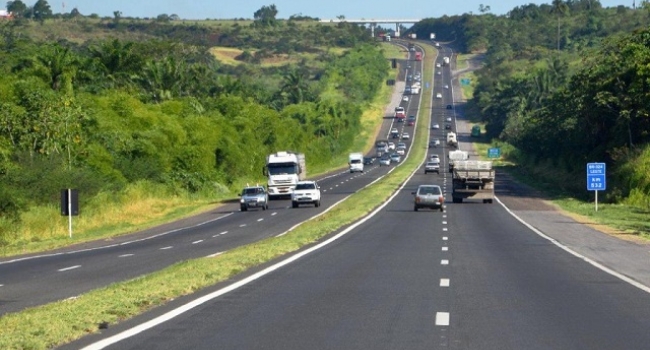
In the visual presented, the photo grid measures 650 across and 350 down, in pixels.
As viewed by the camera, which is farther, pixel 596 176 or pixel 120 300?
pixel 596 176

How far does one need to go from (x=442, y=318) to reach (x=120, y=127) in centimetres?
6155

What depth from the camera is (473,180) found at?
66.4m

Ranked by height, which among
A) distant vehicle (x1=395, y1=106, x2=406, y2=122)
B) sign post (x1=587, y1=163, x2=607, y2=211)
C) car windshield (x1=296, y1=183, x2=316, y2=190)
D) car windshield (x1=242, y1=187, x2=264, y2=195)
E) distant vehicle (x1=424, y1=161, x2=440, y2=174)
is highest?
distant vehicle (x1=395, y1=106, x2=406, y2=122)

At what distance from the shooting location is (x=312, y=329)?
1509 cm

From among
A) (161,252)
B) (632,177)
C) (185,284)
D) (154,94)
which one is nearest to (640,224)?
(632,177)

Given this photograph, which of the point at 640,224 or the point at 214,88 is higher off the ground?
the point at 214,88

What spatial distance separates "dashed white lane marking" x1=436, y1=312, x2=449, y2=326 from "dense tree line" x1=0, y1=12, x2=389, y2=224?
3577 centimetres

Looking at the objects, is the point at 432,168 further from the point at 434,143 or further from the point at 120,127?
the point at 434,143

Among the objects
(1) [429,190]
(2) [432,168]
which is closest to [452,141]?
(2) [432,168]

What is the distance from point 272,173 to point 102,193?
13.5 metres

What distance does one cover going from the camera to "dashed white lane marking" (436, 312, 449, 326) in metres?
15.8

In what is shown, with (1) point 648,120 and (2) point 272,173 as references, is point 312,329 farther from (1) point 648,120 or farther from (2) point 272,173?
(1) point 648,120

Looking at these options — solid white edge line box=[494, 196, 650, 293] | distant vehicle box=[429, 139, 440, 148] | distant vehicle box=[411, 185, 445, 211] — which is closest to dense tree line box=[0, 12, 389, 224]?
distant vehicle box=[411, 185, 445, 211]

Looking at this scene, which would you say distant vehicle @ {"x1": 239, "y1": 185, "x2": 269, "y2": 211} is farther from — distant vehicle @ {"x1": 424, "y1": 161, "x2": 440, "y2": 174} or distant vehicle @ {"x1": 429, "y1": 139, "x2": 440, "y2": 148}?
distant vehicle @ {"x1": 429, "y1": 139, "x2": 440, "y2": 148}
